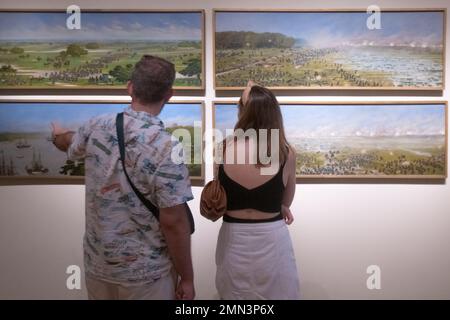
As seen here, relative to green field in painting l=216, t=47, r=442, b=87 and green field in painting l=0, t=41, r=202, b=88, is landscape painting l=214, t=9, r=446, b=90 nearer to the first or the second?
green field in painting l=216, t=47, r=442, b=87

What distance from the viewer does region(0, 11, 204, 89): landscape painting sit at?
2.41m

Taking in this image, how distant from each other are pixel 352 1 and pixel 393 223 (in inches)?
52.4

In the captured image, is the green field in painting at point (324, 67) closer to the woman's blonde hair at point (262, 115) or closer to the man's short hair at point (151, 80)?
the woman's blonde hair at point (262, 115)

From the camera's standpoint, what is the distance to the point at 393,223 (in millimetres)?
2504

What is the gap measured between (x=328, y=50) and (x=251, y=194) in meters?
1.13

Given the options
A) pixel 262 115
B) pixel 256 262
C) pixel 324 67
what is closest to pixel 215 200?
pixel 256 262

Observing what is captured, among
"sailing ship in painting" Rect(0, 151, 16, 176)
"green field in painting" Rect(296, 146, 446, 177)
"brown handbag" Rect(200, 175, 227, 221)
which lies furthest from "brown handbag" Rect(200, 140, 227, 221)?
"sailing ship in painting" Rect(0, 151, 16, 176)

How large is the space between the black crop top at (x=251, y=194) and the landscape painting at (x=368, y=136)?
27.5 inches

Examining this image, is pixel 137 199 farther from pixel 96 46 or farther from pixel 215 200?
pixel 96 46

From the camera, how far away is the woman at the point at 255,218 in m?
1.78

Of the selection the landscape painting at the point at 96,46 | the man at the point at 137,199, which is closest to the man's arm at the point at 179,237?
the man at the point at 137,199

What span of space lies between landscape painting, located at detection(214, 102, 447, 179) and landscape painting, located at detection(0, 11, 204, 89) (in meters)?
0.40

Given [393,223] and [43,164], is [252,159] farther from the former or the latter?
[43,164]

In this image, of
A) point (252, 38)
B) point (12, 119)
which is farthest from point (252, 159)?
point (12, 119)
